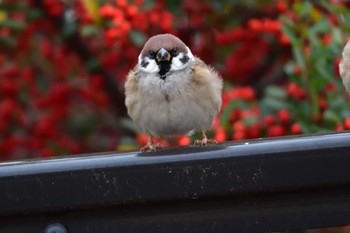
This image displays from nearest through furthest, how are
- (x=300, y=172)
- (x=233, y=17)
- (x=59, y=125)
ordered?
(x=300, y=172) < (x=233, y=17) < (x=59, y=125)

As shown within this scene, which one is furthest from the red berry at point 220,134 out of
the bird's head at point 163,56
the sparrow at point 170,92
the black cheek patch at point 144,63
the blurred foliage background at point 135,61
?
the black cheek patch at point 144,63

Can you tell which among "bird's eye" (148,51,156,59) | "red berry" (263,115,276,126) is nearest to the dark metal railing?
"bird's eye" (148,51,156,59)

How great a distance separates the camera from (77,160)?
1.97 metres

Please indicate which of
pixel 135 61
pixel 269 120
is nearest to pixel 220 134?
pixel 269 120

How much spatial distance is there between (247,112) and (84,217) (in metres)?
1.96

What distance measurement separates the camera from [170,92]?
348 centimetres

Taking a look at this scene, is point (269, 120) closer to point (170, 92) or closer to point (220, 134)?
point (220, 134)

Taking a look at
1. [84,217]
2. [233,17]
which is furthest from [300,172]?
[233,17]

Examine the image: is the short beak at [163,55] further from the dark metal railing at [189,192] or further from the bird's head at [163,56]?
the dark metal railing at [189,192]

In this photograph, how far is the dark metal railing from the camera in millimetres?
1926

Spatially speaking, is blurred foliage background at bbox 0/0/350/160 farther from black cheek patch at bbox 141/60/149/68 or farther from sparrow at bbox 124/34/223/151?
black cheek patch at bbox 141/60/149/68

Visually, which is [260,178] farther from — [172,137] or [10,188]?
[172,137]

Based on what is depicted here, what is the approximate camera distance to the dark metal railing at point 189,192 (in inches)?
75.8

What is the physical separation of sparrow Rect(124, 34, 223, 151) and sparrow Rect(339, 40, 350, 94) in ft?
1.80
